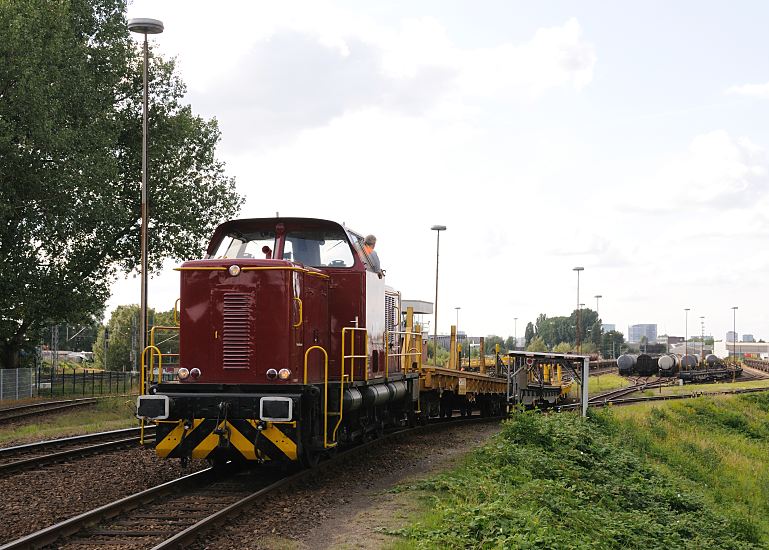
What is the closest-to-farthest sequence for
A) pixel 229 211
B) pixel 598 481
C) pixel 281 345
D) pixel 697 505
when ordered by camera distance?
pixel 281 345, pixel 598 481, pixel 697 505, pixel 229 211

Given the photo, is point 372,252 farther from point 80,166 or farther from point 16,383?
point 16,383

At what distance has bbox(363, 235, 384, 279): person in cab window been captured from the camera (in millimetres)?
13469

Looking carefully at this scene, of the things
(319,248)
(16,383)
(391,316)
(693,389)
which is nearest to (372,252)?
(319,248)

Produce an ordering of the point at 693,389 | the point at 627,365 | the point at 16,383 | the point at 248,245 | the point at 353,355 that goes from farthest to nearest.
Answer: the point at 627,365, the point at 693,389, the point at 16,383, the point at 248,245, the point at 353,355

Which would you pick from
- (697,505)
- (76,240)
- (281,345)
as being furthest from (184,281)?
(76,240)

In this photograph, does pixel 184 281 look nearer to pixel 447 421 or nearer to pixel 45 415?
pixel 447 421

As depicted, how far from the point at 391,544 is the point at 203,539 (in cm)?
187

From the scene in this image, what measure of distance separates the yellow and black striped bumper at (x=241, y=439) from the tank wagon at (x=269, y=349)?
0.01 meters

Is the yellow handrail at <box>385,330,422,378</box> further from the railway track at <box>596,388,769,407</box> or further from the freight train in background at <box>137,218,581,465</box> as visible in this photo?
the railway track at <box>596,388,769,407</box>

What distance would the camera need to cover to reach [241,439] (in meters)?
10.5

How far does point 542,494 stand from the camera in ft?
36.4

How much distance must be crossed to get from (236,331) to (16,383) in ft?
81.4

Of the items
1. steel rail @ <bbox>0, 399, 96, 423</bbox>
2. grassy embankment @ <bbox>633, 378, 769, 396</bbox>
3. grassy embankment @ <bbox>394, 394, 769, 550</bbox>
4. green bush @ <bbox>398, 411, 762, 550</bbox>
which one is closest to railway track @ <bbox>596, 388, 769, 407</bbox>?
grassy embankment @ <bbox>633, 378, 769, 396</bbox>

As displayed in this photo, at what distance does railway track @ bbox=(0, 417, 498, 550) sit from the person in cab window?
3.24 meters
